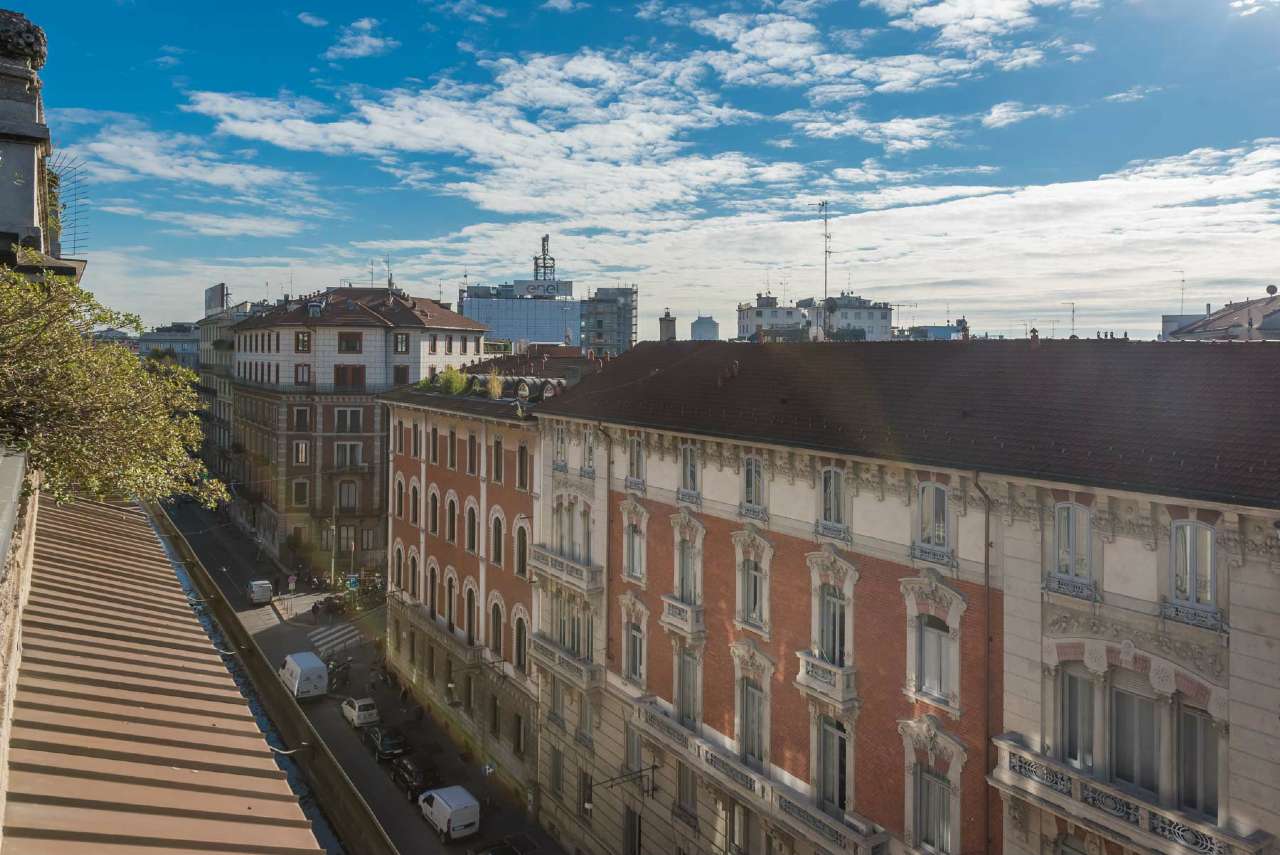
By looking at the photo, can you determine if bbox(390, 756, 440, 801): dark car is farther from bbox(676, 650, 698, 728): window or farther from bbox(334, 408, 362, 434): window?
bbox(334, 408, 362, 434): window

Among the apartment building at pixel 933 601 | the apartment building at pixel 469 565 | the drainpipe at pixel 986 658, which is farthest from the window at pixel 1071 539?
the apartment building at pixel 469 565

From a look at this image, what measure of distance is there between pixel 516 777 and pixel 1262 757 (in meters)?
27.5

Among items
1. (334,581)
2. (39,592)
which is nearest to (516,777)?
(39,592)

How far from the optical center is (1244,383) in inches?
651

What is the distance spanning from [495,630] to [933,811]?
22658 mm

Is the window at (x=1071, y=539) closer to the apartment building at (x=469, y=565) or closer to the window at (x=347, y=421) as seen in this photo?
the apartment building at (x=469, y=565)

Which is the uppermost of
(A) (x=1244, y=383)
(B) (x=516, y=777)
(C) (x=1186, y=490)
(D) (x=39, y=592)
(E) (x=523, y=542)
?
(A) (x=1244, y=383)

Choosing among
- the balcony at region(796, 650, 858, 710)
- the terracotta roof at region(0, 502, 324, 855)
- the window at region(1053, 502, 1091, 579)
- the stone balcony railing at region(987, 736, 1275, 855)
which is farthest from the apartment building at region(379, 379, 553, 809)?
the stone balcony railing at region(987, 736, 1275, 855)

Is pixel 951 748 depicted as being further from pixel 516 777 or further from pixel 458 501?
pixel 458 501

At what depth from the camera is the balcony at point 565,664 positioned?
30688mm

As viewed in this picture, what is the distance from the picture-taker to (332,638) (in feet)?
173

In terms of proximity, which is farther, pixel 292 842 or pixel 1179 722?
pixel 1179 722

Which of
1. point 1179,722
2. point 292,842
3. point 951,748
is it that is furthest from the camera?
point 951,748

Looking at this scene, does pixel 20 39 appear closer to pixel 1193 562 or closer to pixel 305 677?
pixel 1193 562
